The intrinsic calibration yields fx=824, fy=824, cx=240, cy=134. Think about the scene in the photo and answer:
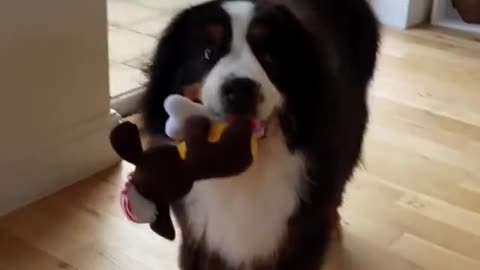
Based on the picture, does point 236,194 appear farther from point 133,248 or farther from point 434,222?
point 434,222

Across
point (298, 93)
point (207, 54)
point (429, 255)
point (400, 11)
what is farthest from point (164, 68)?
point (400, 11)

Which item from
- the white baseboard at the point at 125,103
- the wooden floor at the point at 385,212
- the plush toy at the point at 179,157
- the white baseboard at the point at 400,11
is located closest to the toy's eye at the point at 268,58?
the plush toy at the point at 179,157

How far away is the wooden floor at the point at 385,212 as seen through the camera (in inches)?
69.1

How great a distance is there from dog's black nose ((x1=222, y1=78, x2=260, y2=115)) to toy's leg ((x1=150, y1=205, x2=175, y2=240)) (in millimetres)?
199

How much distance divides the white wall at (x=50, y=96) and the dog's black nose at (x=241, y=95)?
0.73 m

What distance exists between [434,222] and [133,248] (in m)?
0.70

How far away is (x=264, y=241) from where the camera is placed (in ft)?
4.56

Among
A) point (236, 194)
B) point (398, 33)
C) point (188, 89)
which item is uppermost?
point (188, 89)

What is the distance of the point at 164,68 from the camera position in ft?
4.34

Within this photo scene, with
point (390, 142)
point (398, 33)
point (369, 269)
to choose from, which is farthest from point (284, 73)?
point (398, 33)

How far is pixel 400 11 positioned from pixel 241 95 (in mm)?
2147

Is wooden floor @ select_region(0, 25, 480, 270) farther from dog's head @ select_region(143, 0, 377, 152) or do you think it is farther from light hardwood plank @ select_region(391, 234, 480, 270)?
dog's head @ select_region(143, 0, 377, 152)

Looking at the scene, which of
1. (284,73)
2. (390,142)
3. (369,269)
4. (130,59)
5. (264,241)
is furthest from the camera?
(130,59)

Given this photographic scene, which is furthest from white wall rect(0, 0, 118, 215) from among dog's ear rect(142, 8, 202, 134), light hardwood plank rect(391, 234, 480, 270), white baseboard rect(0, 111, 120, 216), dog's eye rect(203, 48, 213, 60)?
light hardwood plank rect(391, 234, 480, 270)
